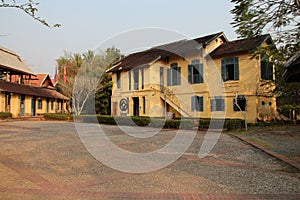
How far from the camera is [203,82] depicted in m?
21.5

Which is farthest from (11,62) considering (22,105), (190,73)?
(190,73)

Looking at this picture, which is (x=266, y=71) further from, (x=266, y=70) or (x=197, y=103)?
(x=197, y=103)

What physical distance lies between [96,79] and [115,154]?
26119 mm

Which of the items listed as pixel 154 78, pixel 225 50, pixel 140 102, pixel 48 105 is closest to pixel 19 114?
pixel 48 105

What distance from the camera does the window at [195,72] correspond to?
21766 mm

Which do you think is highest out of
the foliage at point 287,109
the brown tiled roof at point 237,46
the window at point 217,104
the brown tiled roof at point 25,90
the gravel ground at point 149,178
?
the brown tiled roof at point 237,46

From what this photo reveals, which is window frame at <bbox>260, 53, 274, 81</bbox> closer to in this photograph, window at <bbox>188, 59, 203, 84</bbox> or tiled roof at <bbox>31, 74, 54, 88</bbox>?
window at <bbox>188, 59, 203, 84</bbox>

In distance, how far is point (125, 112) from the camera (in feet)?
87.0

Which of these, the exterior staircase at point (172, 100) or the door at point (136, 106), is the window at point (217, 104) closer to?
the exterior staircase at point (172, 100)

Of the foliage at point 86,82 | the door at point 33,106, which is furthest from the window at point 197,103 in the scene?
the door at point 33,106

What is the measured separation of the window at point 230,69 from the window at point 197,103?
254 centimetres

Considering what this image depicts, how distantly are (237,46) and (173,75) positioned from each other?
6.10 metres

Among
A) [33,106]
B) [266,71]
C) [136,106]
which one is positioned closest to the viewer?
[266,71]

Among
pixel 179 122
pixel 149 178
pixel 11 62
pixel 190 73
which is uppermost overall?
pixel 11 62
